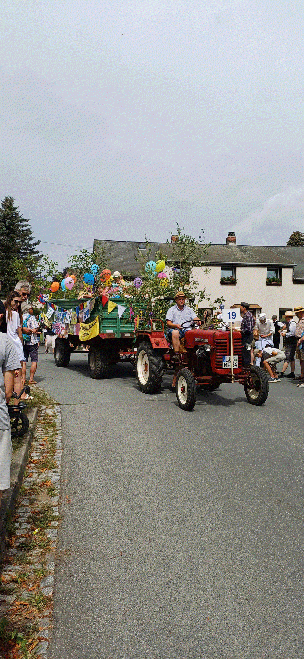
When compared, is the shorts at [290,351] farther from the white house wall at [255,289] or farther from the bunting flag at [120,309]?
the white house wall at [255,289]

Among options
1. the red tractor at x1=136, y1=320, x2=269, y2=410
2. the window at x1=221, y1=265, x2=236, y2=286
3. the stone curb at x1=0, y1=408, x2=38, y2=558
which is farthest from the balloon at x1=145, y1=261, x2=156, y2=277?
the window at x1=221, y1=265, x2=236, y2=286

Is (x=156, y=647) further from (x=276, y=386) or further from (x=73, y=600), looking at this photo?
(x=276, y=386)

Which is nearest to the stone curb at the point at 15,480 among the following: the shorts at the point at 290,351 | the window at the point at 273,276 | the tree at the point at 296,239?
Result: the shorts at the point at 290,351

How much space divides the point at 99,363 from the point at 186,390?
421 centimetres

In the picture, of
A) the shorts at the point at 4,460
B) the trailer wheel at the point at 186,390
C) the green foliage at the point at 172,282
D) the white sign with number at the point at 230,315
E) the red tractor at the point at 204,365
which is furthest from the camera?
the green foliage at the point at 172,282

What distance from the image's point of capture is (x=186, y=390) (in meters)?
9.20

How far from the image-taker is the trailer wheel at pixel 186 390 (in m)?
9.05

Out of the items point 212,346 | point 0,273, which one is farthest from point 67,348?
point 0,273

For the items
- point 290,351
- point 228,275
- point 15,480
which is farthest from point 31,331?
point 228,275

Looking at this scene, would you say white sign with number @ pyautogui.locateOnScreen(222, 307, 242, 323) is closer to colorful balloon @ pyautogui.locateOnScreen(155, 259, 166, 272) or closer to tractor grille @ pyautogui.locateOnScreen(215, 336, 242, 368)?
tractor grille @ pyautogui.locateOnScreen(215, 336, 242, 368)

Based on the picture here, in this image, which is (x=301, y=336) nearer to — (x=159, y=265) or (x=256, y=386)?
(x=159, y=265)

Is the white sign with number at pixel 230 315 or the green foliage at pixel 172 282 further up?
the green foliage at pixel 172 282

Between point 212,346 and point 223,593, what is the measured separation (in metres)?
6.38

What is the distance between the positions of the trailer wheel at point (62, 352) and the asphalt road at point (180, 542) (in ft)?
26.9
